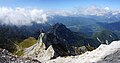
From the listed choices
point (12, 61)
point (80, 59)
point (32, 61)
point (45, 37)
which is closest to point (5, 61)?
point (12, 61)

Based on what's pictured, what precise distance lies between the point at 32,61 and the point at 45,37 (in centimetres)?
15547

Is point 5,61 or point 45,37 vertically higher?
point 5,61

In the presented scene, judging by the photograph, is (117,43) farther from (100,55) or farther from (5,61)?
(5,61)

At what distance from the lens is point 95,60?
29.1 meters

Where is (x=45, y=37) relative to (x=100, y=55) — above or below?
below

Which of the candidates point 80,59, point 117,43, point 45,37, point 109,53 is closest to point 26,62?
point 80,59

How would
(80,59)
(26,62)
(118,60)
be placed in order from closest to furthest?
1. (118,60)
2. (26,62)
3. (80,59)

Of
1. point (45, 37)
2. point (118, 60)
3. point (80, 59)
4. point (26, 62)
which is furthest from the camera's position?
point (45, 37)

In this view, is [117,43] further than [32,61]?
Yes

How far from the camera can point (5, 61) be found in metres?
27.7

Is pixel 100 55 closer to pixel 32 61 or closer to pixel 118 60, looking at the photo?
pixel 118 60

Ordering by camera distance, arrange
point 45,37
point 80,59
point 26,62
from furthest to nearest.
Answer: point 45,37 < point 80,59 < point 26,62

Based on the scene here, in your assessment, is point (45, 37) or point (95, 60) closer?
point (95, 60)

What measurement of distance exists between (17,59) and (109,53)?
10.7 meters
